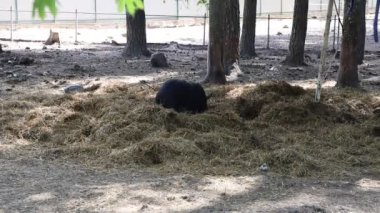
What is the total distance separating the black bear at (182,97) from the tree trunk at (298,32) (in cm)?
742

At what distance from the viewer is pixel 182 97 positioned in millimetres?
8648

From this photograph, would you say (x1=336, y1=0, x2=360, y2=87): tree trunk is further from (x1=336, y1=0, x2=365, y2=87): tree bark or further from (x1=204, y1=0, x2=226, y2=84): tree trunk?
(x1=204, y1=0, x2=226, y2=84): tree trunk

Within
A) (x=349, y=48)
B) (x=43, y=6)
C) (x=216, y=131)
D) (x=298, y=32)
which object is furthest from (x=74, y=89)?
(x=43, y=6)

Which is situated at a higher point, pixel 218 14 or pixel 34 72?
pixel 218 14

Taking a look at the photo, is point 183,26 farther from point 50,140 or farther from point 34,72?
point 50,140

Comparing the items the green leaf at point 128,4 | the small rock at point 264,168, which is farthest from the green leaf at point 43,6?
the small rock at point 264,168

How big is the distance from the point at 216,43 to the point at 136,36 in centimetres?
655

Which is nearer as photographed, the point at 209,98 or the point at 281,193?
the point at 281,193

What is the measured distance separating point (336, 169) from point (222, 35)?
557 cm

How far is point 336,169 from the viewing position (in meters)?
6.50

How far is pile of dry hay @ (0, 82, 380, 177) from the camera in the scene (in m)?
6.64

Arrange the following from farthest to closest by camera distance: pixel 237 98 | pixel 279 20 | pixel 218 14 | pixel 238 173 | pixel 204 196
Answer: pixel 279 20
pixel 218 14
pixel 237 98
pixel 238 173
pixel 204 196

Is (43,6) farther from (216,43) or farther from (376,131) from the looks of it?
(216,43)

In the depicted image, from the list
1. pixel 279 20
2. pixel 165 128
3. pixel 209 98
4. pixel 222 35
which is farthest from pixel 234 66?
pixel 279 20
